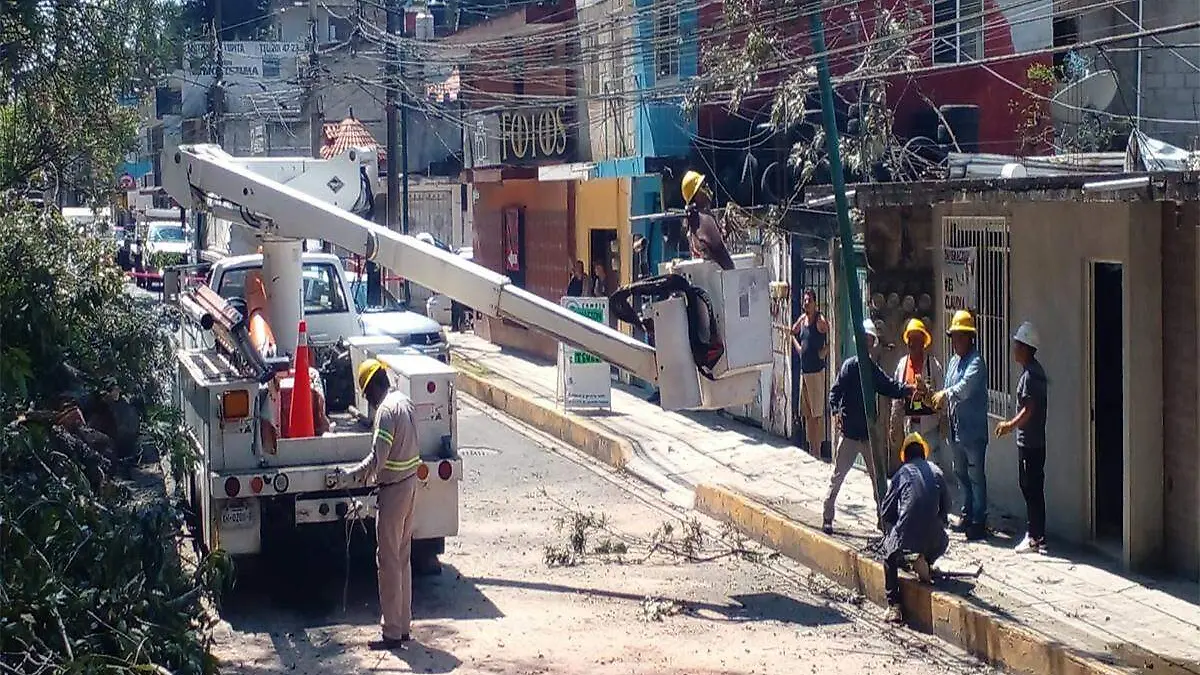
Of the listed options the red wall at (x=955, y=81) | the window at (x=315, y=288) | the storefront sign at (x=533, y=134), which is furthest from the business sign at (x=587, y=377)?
the storefront sign at (x=533, y=134)

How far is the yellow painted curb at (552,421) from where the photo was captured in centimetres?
1705

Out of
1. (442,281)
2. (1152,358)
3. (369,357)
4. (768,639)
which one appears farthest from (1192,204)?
(369,357)

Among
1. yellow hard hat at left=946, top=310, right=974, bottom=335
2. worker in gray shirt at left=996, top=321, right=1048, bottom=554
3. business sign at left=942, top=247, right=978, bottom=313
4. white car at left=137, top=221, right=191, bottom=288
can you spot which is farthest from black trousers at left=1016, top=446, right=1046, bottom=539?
white car at left=137, top=221, right=191, bottom=288

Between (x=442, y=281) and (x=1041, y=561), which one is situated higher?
(x=442, y=281)

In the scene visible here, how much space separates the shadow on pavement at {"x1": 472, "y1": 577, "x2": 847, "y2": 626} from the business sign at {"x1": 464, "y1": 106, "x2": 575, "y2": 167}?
15551mm

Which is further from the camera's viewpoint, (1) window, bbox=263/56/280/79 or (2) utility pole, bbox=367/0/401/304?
(1) window, bbox=263/56/280/79

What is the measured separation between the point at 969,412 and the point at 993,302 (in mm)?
1473

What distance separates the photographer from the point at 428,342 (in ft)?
65.2

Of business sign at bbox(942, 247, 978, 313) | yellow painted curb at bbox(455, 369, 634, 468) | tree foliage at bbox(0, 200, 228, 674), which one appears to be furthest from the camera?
yellow painted curb at bbox(455, 369, 634, 468)

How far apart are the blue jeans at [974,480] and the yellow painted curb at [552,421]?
17.4ft

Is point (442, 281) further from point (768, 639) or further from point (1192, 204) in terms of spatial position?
point (1192, 204)

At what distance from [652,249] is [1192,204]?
1204 centimetres

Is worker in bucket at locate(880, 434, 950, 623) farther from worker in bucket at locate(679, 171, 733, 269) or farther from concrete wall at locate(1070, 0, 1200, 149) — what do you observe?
concrete wall at locate(1070, 0, 1200, 149)

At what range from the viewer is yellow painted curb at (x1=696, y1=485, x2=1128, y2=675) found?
346 inches
